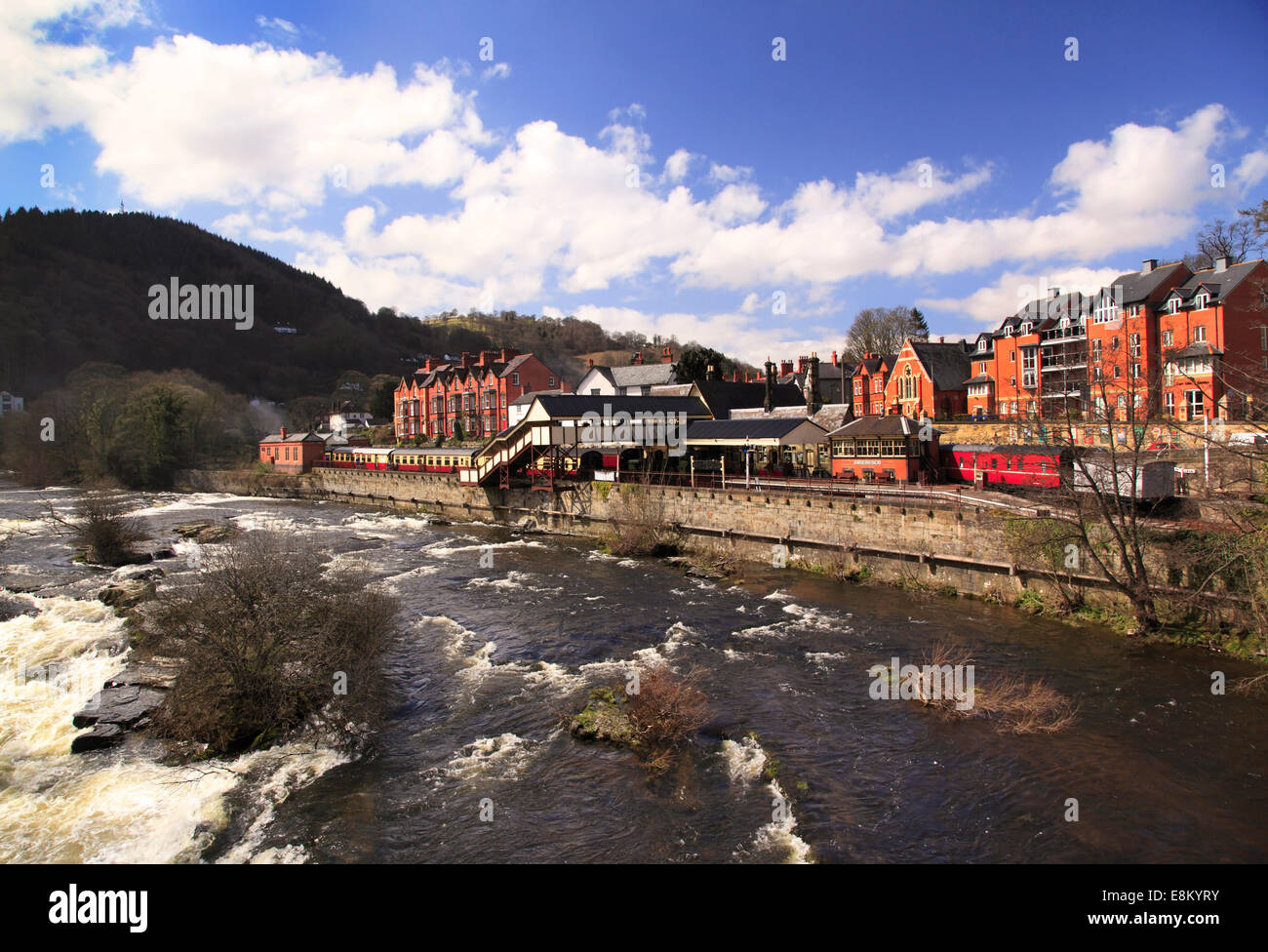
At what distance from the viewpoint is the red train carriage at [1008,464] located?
81.8 feet

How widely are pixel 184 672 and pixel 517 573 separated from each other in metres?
14.5

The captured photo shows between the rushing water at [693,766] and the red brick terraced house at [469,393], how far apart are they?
137 feet

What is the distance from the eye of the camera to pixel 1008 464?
90.8 ft

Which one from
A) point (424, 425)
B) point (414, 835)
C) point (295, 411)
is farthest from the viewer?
point (295, 411)

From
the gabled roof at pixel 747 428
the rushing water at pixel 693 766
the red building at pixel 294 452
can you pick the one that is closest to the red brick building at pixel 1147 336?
the gabled roof at pixel 747 428

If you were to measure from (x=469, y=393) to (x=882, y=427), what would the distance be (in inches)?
1641

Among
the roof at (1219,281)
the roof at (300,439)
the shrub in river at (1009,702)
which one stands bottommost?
the shrub in river at (1009,702)

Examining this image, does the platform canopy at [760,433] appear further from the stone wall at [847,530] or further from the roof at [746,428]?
the stone wall at [847,530]

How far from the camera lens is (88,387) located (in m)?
62.0

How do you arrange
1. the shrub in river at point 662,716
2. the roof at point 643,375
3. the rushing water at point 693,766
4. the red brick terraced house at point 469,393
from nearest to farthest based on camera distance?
1. the rushing water at point 693,766
2. the shrub in river at point 662,716
3. the red brick terraced house at point 469,393
4. the roof at point 643,375

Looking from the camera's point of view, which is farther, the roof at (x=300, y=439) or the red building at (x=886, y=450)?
the roof at (x=300, y=439)

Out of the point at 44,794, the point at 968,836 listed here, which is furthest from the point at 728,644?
the point at 44,794
